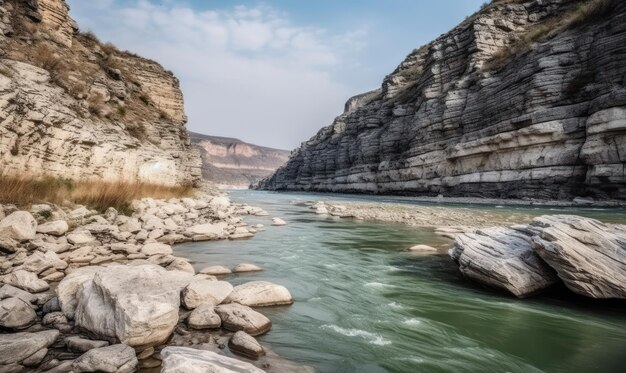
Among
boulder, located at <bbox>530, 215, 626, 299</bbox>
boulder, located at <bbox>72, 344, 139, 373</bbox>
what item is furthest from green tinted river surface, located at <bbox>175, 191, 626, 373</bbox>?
boulder, located at <bbox>72, 344, 139, 373</bbox>

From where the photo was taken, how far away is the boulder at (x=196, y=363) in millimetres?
2609

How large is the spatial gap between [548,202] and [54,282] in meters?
30.2

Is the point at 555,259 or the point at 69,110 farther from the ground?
the point at 69,110

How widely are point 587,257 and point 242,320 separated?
5806mm

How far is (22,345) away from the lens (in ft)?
9.92

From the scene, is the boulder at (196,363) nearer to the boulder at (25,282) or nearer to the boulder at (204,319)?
the boulder at (204,319)

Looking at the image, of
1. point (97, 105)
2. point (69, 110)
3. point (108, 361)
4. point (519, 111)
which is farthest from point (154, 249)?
point (519, 111)

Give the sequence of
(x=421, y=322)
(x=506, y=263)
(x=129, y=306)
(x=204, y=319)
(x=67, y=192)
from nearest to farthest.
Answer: (x=129, y=306), (x=204, y=319), (x=421, y=322), (x=506, y=263), (x=67, y=192)

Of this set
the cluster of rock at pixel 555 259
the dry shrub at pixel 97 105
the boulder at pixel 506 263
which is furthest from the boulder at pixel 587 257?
the dry shrub at pixel 97 105

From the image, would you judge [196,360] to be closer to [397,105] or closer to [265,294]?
[265,294]

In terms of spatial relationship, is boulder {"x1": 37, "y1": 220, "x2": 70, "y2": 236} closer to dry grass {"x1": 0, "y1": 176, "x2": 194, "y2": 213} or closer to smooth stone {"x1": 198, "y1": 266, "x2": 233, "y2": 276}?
dry grass {"x1": 0, "y1": 176, "x2": 194, "y2": 213}

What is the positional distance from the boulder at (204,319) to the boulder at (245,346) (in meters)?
0.50

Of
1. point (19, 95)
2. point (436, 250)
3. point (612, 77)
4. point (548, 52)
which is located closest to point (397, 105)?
point (548, 52)

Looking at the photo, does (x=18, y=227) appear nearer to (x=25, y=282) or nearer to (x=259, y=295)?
(x=25, y=282)
